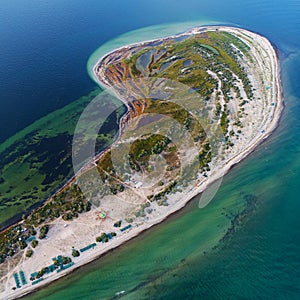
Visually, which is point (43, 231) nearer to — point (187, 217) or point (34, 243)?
point (34, 243)

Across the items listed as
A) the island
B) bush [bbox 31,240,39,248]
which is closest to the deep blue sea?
the island

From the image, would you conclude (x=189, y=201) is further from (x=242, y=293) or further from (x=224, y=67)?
(x=224, y=67)

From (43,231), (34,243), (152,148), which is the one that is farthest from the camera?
(152,148)

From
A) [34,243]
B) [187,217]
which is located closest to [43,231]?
[34,243]

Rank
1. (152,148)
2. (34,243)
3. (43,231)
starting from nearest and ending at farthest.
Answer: (34,243)
(43,231)
(152,148)

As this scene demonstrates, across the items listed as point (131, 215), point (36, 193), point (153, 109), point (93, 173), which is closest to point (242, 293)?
point (131, 215)

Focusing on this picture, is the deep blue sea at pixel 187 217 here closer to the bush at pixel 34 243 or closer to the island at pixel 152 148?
the island at pixel 152 148

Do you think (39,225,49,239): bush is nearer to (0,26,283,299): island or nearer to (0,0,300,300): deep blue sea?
(0,26,283,299): island
